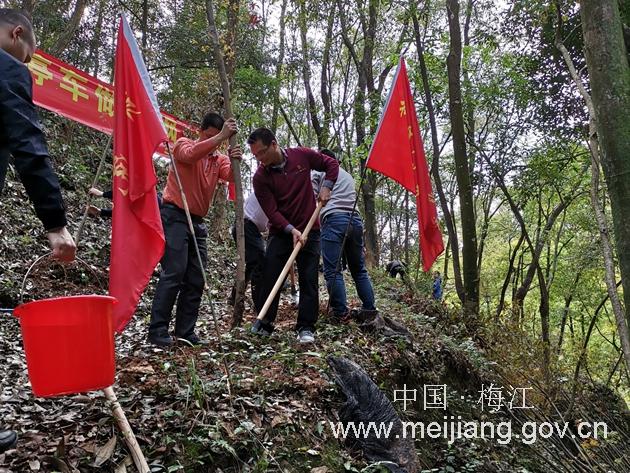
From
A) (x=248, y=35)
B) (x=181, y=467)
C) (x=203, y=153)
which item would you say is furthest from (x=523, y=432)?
(x=248, y=35)

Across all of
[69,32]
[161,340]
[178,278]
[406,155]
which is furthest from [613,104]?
[69,32]

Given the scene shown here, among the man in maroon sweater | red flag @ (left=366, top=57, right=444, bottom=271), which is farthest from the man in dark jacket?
red flag @ (left=366, top=57, right=444, bottom=271)

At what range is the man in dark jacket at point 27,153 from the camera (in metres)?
2.26

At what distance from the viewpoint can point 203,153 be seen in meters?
4.18

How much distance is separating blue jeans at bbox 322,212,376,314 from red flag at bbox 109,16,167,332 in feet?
7.28

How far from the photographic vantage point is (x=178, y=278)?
4.23m

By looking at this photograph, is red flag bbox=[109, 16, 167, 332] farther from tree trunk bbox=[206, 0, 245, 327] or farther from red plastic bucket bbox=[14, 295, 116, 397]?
red plastic bucket bbox=[14, 295, 116, 397]

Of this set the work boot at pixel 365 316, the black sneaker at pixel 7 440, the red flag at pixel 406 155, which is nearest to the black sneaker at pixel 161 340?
the black sneaker at pixel 7 440

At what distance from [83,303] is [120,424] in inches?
27.0

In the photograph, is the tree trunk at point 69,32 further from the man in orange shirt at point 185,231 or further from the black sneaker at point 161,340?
the black sneaker at point 161,340

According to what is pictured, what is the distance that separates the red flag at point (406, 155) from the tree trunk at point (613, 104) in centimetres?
214

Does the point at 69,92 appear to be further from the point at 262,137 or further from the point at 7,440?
the point at 7,440

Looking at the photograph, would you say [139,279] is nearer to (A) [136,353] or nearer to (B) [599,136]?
(A) [136,353]

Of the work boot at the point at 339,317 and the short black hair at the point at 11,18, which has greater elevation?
the short black hair at the point at 11,18
